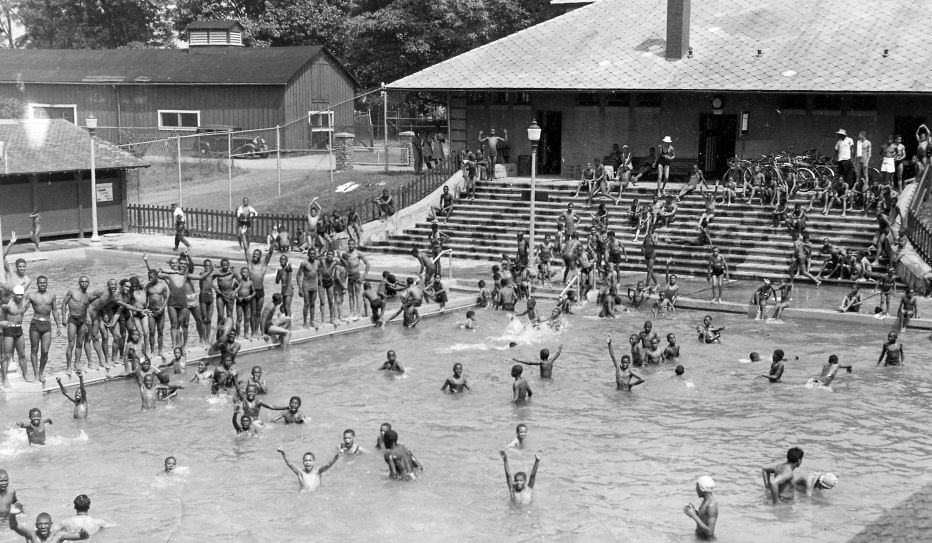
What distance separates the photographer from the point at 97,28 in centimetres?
8012

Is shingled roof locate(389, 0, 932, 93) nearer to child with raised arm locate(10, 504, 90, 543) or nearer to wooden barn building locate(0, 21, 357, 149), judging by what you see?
wooden barn building locate(0, 21, 357, 149)

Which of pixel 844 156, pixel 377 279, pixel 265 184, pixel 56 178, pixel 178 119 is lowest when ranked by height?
pixel 377 279

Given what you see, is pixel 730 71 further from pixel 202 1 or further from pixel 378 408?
pixel 202 1

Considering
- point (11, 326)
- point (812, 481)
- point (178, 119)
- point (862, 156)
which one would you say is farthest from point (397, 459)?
point (178, 119)

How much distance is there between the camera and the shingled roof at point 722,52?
3544cm

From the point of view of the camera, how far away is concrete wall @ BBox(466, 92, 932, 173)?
36.2m

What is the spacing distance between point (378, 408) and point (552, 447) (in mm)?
3527

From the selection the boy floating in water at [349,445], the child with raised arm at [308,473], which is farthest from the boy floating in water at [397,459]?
the child with raised arm at [308,473]

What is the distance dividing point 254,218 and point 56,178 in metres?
6.67

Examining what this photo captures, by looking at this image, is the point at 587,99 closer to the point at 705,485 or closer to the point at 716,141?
the point at 716,141

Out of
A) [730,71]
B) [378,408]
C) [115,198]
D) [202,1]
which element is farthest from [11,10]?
[378,408]

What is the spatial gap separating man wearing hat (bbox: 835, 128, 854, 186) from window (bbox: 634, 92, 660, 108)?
6379mm

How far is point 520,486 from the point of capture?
16.0 m

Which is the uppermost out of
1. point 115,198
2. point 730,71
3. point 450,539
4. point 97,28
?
point 97,28
